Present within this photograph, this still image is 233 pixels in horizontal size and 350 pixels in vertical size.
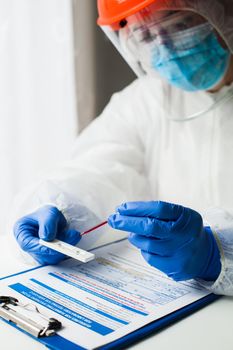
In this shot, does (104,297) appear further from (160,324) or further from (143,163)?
(143,163)

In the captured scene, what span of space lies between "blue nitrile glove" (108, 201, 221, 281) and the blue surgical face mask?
0.46 m

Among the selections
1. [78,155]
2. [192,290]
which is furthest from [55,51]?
[192,290]

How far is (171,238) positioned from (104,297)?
16 centimetres

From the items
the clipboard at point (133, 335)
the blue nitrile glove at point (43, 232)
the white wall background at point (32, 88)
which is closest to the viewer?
the clipboard at point (133, 335)

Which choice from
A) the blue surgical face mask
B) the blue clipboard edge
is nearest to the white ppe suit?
the blue surgical face mask

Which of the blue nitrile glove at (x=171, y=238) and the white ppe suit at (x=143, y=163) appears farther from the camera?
the white ppe suit at (x=143, y=163)

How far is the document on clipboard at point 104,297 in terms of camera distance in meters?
0.70

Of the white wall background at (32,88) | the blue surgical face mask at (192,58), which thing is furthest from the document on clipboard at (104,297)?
the white wall background at (32,88)

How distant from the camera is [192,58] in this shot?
1.12 meters

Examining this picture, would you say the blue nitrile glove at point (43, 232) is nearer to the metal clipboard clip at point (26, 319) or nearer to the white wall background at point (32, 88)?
the metal clipboard clip at point (26, 319)

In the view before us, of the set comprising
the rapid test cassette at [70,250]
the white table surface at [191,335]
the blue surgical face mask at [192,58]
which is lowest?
the white table surface at [191,335]

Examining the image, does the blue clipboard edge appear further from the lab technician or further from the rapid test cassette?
the rapid test cassette

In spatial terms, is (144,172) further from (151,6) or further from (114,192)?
(151,6)

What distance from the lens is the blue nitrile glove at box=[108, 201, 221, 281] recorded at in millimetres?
801
